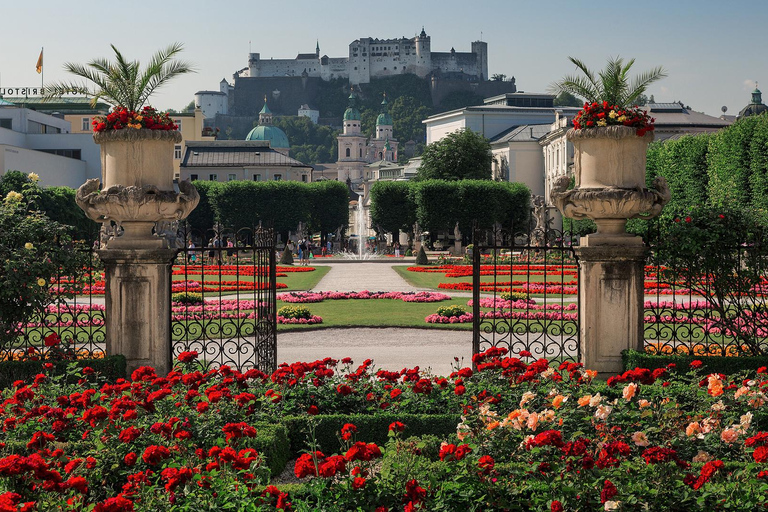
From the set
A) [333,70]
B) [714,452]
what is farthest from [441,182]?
[333,70]

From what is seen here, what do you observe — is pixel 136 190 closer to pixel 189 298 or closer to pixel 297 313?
pixel 297 313

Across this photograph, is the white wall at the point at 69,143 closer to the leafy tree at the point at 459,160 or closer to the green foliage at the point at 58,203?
the green foliage at the point at 58,203

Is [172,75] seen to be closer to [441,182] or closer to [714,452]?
[714,452]

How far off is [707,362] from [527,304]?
2111 mm

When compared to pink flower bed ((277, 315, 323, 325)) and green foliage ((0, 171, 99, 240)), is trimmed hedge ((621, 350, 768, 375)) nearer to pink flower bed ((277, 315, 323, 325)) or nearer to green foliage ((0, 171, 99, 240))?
pink flower bed ((277, 315, 323, 325))

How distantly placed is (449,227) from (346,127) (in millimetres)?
106989

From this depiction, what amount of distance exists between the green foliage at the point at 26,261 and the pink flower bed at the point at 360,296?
13.7m

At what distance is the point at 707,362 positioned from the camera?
34.1ft

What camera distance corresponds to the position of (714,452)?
7.08 meters

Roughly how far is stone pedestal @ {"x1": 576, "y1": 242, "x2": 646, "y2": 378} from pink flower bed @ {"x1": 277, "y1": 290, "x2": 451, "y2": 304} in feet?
46.1

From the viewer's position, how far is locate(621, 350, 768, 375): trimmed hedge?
10.2 metres

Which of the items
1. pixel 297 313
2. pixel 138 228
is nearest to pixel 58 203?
pixel 297 313

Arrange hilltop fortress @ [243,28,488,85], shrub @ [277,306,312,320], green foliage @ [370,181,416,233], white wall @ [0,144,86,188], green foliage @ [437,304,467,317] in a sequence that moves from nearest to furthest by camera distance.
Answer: shrub @ [277,306,312,320] < green foliage @ [437,304,467,317] < white wall @ [0,144,86,188] < green foliage @ [370,181,416,233] < hilltop fortress @ [243,28,488,85]

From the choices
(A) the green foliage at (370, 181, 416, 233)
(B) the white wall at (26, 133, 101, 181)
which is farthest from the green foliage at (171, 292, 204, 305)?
(B) the white wall at (26, 133, 101, 181)
